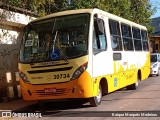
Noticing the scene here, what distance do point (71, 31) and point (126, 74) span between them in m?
4.35

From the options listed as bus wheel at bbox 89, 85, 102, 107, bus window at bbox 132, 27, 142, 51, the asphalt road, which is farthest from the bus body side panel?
bus wheel at bbox 89, 85, 102, 107

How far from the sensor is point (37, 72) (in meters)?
10.2

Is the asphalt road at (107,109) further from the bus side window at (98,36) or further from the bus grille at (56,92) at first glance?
the bus side window at (98,36)

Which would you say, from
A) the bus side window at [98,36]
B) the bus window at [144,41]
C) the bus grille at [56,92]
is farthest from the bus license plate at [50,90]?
the bus window at [144,41]

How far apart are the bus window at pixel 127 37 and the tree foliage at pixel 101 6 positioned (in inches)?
124

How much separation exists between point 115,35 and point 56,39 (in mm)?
2920

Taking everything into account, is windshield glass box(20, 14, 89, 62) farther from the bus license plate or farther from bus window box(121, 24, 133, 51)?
bus window box(121, 24, 133, 51)

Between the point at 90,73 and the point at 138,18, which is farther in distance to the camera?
the point at 138,18

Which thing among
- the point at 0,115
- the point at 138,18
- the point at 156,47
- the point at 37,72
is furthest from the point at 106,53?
the point at 156,47

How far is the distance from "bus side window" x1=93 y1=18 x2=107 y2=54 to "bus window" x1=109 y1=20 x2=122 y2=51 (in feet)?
3.40

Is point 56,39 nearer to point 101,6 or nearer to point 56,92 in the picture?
point 56,92

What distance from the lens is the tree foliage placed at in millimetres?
13561

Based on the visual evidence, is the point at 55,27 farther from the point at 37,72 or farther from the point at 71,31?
the point at 37,72

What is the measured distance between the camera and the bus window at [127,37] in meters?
13.8
